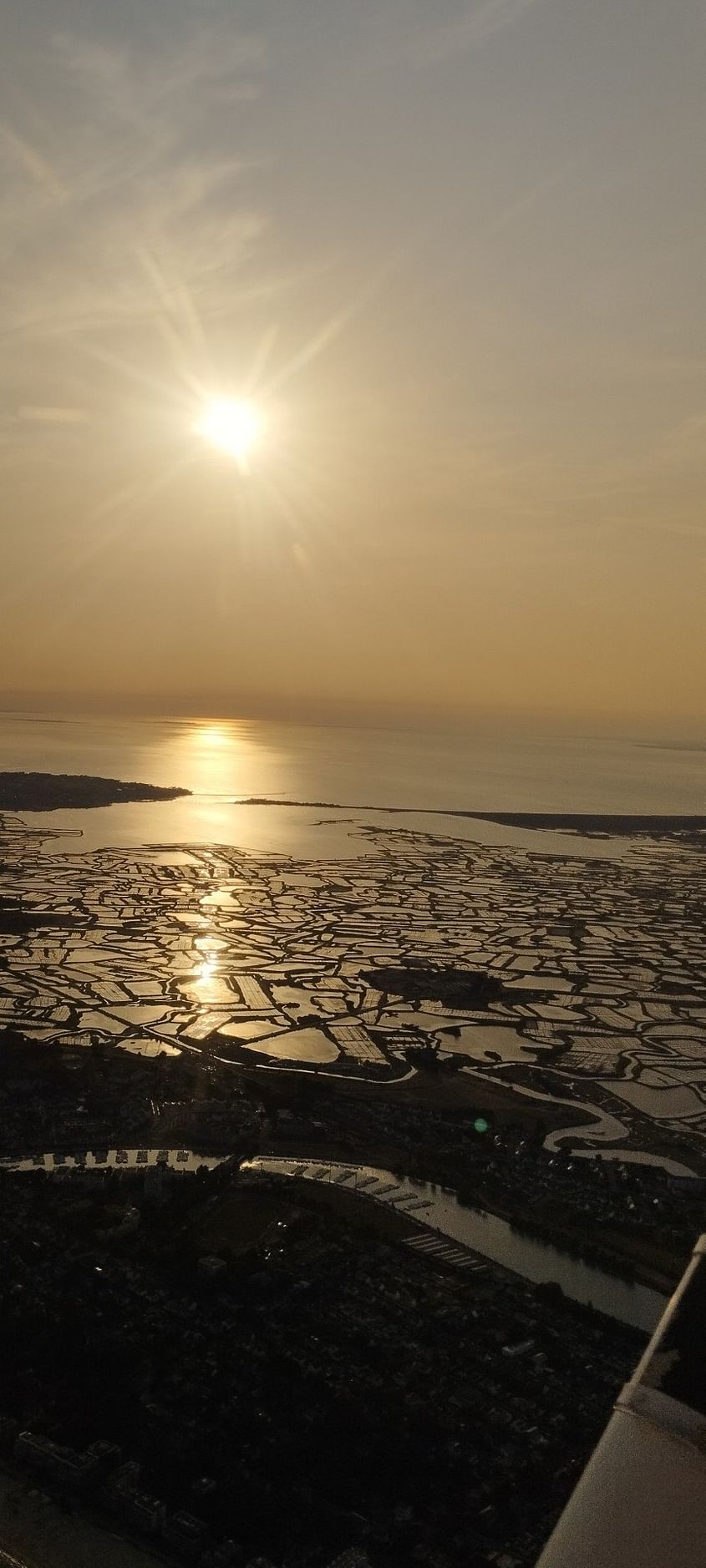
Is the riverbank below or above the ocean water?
below

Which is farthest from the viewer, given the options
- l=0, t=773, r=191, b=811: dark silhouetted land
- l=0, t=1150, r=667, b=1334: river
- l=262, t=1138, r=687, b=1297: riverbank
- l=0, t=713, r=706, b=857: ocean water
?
l=0, t=773, r=191, b=811: dark silhouetted land

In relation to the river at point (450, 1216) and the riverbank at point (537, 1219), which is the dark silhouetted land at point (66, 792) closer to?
the river at point (450, 1216)

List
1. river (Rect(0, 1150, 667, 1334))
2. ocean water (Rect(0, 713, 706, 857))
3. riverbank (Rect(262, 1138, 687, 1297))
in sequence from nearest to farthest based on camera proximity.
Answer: river (Rect(0, 1150, 667, 1334)), riverbank (Rect(262, 1138, 687, 1297)), ocean water (Rect(0, 713, 706, 857))

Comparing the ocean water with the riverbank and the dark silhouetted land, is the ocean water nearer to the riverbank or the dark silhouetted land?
Answer: the dark silhouetted land

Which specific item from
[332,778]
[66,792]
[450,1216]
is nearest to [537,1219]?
[450,1216]

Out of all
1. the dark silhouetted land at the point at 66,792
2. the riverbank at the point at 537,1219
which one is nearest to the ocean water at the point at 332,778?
the dark silhouetted land at the point at 66,792

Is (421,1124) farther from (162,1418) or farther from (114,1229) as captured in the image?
(162,1418)

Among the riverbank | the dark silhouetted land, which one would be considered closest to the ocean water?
the dark silhouetted land

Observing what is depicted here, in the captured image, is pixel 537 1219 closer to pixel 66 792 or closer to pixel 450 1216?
pixel 450 1216
